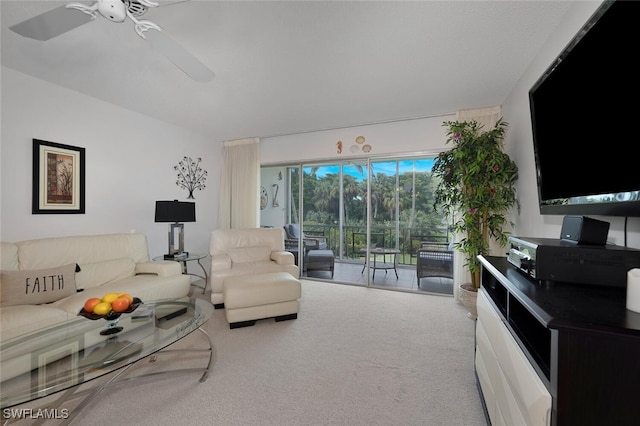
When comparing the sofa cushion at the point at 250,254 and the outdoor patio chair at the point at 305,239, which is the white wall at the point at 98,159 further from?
the outdoor patio chair at the point at 305,239

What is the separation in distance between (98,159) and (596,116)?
13.8 ft

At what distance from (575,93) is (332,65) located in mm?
1693

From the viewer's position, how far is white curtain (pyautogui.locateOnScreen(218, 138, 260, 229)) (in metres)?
4.49

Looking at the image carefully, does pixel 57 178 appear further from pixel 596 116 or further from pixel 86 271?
pixel 596 116

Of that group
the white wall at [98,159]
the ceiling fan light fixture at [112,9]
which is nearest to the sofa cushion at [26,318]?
the white wall at [98,159]

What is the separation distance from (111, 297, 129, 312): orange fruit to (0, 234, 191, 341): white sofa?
682 mm

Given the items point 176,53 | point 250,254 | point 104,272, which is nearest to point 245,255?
point 250,254

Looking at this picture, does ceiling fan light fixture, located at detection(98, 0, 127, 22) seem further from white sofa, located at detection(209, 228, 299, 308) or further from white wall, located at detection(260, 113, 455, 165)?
white wall, located at detection(260, 113, 455, 165)

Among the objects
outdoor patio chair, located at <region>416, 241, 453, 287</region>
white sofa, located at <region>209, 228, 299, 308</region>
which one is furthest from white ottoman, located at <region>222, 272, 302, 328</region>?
outdoor patio chair, located at <region>416, 241, 453, 287</region>

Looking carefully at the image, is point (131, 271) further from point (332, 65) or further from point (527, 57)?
point (527, 57)

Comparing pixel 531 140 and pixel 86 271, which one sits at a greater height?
pixel 531 140

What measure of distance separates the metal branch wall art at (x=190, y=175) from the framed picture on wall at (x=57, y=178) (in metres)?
1.20

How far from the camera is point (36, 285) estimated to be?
6.70 ft

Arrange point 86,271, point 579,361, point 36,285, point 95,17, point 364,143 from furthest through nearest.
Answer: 1. point 364,143
2. point 86,271
3. point 36,285
4. point 95,17
5. point 579,361
